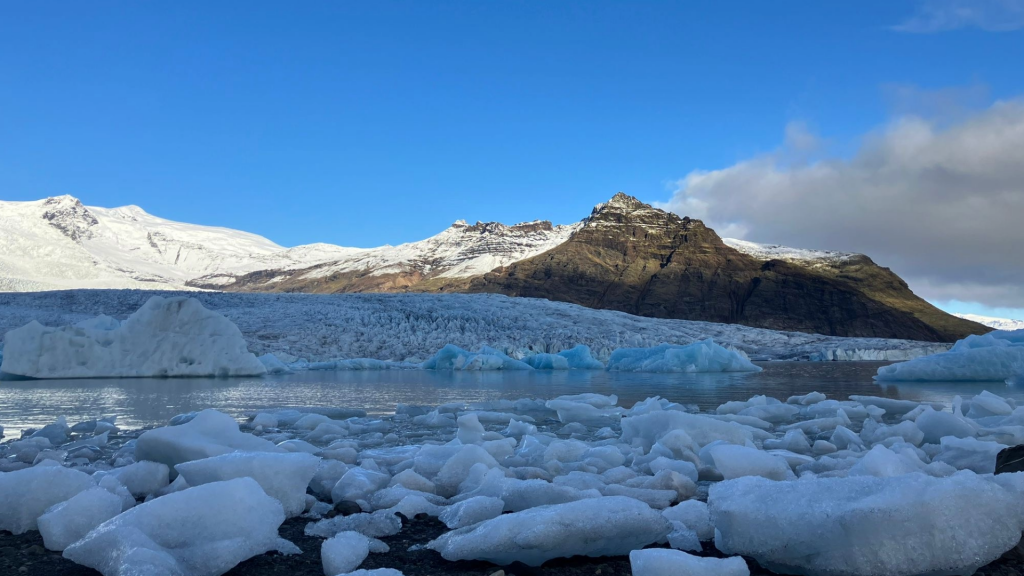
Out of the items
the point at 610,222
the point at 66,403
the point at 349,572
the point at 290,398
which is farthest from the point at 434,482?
the point at 610,222

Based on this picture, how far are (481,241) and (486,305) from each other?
112 meters

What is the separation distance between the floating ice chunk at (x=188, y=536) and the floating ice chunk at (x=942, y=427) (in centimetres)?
387

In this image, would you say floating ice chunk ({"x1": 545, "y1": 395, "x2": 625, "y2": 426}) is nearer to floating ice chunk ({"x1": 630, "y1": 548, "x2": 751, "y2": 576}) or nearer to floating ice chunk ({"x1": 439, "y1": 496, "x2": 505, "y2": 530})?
floating ice chunk ({"x1": 439, "y1": 496, "x2": 505, "y2": 530})

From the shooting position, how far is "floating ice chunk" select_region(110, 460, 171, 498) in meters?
2.62

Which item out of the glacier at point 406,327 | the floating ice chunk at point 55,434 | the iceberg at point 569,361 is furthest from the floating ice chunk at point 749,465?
the iceberg at point 569,361

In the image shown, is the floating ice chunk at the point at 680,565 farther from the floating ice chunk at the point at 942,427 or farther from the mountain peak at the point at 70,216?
the mountain peak at the point at 70,216

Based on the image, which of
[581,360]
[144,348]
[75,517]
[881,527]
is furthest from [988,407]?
[144,348]

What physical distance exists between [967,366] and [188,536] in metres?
14.1

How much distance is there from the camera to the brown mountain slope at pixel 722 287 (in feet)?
260

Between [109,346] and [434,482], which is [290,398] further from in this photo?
[109,346]

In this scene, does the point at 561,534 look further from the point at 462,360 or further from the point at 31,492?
the point at 462,360

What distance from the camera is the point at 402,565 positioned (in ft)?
6.15

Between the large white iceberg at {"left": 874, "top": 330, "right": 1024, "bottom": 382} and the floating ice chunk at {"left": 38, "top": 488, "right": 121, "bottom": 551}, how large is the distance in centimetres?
1333

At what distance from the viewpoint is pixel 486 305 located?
27719 mm
